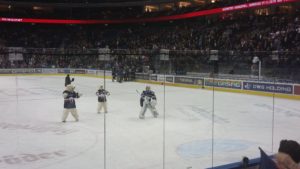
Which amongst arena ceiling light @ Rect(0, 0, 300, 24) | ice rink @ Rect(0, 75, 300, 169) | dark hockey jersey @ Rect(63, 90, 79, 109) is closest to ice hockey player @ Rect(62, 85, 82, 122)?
dark hockey jersey @ Rect(63, 90, 79, 109)

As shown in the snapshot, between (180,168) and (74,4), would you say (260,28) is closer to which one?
(180,168)

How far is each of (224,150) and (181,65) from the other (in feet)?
22.9

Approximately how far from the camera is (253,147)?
23.4 ft

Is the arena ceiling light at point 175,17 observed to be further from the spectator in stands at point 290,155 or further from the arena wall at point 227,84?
the spectator in stands at point 290,155

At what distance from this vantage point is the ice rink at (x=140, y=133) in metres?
6.16

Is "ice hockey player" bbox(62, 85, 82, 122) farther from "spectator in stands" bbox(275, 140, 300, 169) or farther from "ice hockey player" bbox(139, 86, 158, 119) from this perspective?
"spectator in stands" bbox(275, 140, 300, 169)

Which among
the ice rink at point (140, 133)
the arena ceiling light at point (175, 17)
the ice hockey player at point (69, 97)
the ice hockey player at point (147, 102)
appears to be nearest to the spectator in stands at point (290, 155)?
the ice rink at point (140, 133)

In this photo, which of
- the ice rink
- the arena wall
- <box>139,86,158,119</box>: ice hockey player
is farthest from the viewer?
the arena wall

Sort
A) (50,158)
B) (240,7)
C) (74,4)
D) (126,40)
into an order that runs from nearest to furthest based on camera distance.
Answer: (50,158) → (240,7) → (126,40) → (74,4)

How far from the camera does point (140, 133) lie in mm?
8359

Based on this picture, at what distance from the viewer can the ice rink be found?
20.2 feet

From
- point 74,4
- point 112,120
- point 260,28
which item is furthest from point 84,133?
point 74,4

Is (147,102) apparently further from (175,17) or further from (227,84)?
(175,17)

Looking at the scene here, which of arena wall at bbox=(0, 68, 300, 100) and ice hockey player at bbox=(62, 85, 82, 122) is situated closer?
ice hockey player at bbox=(62, 85, 82, 122)
